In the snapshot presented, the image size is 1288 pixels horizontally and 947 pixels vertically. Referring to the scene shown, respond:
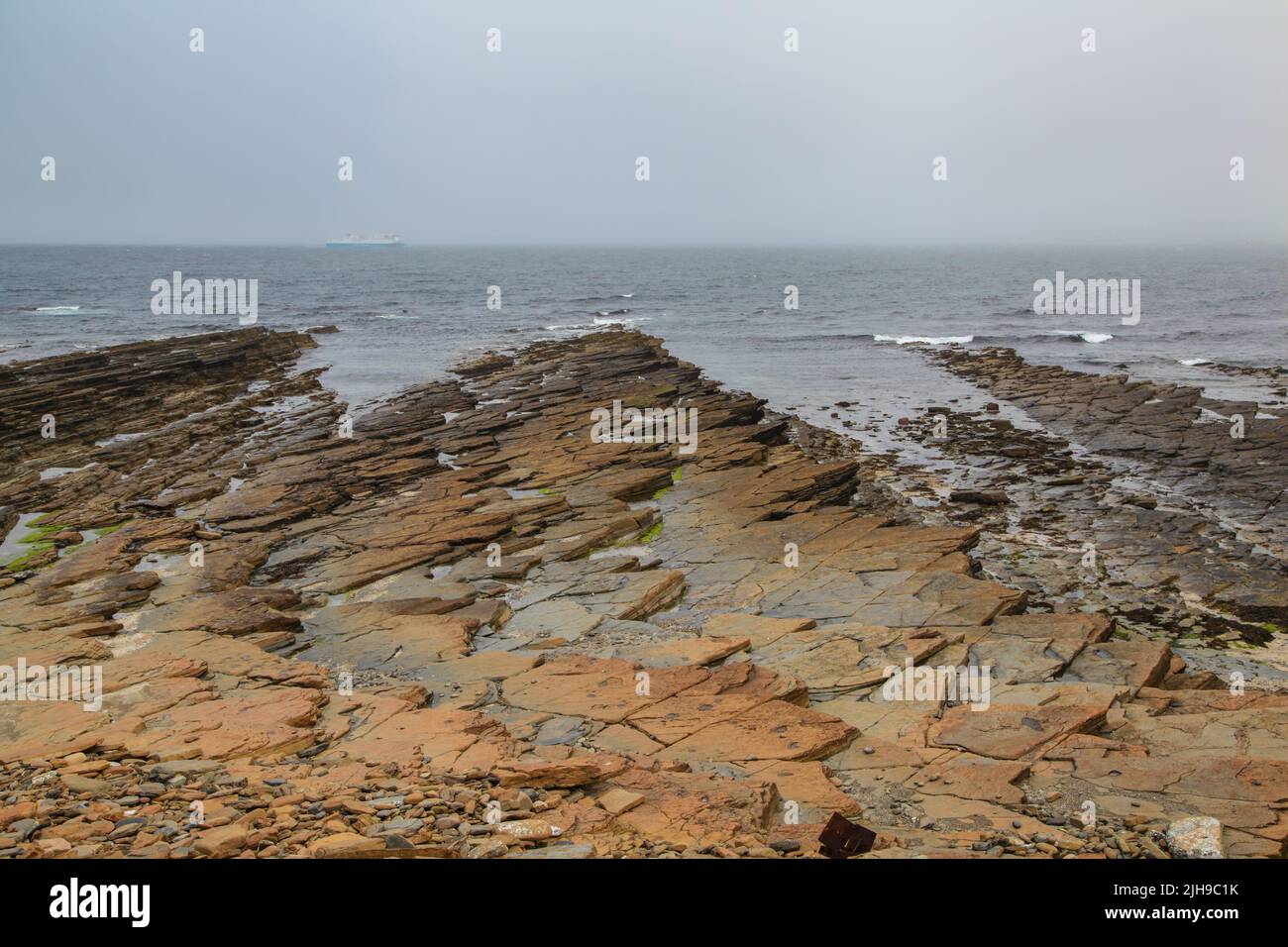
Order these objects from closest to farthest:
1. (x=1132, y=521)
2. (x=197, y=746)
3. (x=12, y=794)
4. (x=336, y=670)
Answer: (x=12, y=794) < (x=197, y=746) < (x=336, y=670) < (x=1132, y=521)

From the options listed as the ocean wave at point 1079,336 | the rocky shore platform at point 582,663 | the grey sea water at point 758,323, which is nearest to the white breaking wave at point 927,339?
the grey sea water at point 758,323

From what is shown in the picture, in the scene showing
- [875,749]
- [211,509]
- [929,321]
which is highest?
[929,321]

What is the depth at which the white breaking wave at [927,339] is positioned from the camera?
194 feet

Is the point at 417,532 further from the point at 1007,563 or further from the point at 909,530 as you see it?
the point at 1007,563

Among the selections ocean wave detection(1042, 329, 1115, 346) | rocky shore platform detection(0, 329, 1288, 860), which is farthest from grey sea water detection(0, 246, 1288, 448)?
rocky shore platform detection(0, 329, 1288, 860)

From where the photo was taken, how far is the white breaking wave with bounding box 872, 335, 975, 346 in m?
59.3

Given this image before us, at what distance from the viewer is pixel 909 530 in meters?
18.7

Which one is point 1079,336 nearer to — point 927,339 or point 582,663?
point 927,339

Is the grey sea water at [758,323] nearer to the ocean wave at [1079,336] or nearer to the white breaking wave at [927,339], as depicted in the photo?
the ocean wave at [1079,336]

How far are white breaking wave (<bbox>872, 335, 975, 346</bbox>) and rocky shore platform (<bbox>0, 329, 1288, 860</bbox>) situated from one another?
31459 millimetres

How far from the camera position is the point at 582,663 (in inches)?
505
